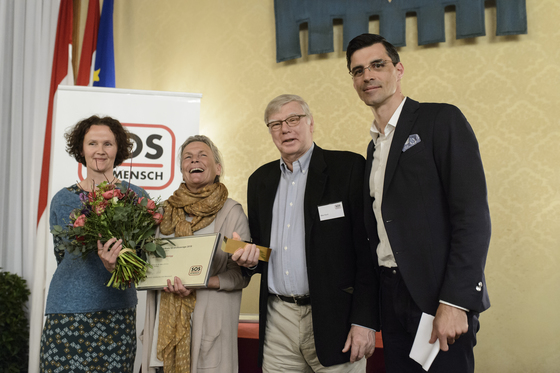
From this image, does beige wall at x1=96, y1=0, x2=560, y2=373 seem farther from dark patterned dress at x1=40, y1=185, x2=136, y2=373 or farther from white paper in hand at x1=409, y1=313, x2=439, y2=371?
white paper in hand at x1=409, y1=313, x2=439, y2=371

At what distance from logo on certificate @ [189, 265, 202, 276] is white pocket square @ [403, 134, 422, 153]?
3.27 feet

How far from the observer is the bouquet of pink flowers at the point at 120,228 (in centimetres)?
194

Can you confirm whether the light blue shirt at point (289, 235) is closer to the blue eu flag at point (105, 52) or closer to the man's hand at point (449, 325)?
the man's hand at point (449, 325)

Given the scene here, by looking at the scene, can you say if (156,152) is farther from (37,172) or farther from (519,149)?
(519,149)

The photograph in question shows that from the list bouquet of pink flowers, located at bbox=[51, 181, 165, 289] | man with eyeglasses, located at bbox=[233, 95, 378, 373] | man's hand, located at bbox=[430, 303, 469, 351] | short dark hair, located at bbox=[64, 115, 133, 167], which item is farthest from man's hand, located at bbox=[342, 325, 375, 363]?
short dark hair, located at bbox=[64, 115, 133, 167]

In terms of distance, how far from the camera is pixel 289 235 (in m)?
1.96

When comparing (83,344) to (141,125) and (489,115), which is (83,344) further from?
(489,115)

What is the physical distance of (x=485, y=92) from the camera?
3.68m

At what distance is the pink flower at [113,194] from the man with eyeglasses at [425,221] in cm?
113

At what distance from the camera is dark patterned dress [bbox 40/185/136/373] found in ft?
6.89

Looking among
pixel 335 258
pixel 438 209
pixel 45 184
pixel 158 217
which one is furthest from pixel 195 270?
pixel 45 184

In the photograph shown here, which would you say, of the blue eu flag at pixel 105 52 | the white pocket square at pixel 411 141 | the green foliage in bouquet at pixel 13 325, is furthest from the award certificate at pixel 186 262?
the blue eu flag at pixel 105 52

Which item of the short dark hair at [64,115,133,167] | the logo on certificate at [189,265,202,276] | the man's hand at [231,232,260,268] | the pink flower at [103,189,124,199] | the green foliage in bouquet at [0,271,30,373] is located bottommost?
the green foliage in bouquet at [0,271,30,373]

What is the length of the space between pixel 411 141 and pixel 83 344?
181 cm
